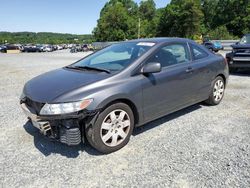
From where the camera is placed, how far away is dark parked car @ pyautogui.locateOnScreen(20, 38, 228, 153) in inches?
130

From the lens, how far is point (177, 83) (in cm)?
446

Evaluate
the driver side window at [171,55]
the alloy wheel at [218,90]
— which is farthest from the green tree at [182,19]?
the driver side window at [171,55]

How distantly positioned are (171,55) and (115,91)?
153 centimetres

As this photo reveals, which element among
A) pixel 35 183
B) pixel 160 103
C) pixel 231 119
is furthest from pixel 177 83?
pixel 35 183

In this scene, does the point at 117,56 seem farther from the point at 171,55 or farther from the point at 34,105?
the point at 34,105

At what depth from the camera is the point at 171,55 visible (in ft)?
14.9

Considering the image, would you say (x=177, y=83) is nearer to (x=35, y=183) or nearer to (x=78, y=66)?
(x=78, y=66)

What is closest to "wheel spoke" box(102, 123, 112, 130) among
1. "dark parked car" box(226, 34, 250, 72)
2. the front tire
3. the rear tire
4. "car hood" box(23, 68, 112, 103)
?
the front tire

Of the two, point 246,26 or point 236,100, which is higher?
point 246,26

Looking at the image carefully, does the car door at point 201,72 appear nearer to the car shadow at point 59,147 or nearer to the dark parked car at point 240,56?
the car shadow at point 59,147

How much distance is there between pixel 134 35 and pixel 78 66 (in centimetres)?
6357

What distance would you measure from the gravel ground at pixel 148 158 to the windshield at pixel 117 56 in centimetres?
118

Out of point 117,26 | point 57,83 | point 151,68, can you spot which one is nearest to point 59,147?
point 57,83

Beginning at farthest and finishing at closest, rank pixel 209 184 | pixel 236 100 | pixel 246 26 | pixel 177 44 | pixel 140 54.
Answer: pixel 246 26, pixel 236 100, pixel 177 44, pixel 140 54, pixel 209 184
